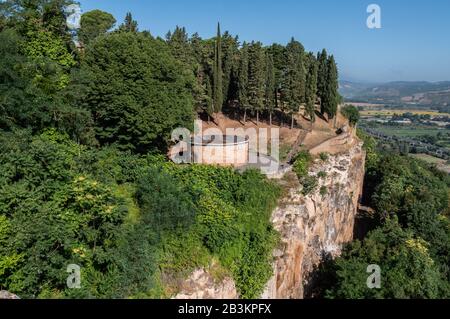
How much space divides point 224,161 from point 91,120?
27.2ft

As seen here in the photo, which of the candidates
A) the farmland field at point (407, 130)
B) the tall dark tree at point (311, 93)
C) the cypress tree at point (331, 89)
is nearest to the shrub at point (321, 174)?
the tall dark tree at point (311, 93)

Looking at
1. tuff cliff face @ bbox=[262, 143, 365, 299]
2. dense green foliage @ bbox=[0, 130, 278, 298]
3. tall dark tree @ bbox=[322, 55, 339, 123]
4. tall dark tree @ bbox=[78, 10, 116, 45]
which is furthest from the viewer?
tall dark tree @ bbox=[322, 55, 339, 123]

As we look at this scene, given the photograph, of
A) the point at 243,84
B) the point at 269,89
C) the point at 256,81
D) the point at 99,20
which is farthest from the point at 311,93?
the point at 99,20

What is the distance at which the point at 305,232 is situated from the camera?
23.8 meters

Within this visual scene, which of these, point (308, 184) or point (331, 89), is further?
point (331, 89)

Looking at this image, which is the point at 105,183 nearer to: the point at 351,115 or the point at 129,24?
the point at 129,24

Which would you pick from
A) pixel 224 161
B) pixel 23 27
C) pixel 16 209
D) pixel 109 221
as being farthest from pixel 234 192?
pixel 23 27

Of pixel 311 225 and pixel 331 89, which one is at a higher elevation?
pixel 331 89

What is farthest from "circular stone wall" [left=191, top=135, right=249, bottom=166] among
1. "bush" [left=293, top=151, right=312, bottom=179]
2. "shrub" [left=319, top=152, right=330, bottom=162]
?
"shrub" [left=319, top=152, right=330, bottom=162]

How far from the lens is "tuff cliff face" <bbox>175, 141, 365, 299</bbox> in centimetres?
1715

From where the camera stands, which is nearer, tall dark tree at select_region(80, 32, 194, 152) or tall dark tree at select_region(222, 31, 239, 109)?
tall dark tree at select_region(80, 32, 194, 152)

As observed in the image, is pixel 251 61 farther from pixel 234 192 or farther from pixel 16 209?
pixel 16 209

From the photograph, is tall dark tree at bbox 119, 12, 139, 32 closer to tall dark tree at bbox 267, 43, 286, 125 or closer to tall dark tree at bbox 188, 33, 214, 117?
tall dark tree at bbox 188, 33, 214, 117

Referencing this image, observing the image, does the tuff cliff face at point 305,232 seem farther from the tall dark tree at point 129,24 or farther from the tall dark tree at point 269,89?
the tall dark tree at point 129,24
